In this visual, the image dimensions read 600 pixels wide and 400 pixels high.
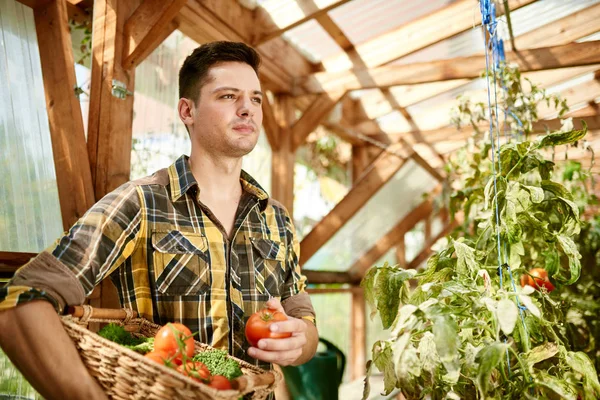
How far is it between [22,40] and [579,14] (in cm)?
352

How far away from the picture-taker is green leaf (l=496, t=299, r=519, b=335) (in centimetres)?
109

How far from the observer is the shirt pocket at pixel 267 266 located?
1543 mm

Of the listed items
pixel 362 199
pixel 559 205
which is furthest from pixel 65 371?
pixel 362 199

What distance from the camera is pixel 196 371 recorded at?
1.02m

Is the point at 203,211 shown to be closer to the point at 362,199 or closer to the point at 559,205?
the point at 559,205

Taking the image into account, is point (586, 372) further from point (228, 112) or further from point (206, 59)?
point (206, 59)

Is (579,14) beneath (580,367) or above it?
above

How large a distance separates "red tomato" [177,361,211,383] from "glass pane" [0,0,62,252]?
1.13 meters

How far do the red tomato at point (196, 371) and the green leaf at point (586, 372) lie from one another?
887 mm

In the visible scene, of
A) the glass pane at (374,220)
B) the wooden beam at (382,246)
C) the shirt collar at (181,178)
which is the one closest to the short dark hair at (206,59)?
the shirt collar at (181,178)

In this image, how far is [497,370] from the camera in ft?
4.52

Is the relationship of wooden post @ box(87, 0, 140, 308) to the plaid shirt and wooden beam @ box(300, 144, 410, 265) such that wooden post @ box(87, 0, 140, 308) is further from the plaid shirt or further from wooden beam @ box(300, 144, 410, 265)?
wooden beam @ box(300, 144, 410, 265)

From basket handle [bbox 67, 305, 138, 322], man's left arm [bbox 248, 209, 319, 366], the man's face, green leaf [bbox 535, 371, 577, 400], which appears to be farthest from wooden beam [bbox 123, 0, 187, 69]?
green leaf [bbox 535, 371, 577, 400]

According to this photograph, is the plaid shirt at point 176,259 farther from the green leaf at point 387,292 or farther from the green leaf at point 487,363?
the green leaf at point 487,363
